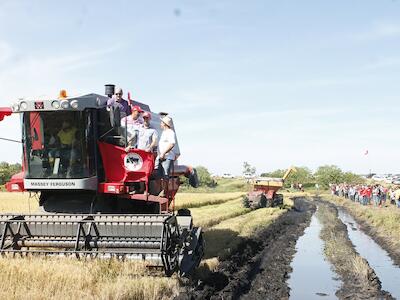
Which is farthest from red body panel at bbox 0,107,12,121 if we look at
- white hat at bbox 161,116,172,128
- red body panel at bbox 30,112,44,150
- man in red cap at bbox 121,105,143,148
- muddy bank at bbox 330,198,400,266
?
muddy bank at bbox 330,198,400,266

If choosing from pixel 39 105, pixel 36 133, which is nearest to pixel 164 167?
pixel 36 133

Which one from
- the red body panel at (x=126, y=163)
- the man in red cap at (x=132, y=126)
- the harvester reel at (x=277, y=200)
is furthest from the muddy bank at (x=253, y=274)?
the harvester reel at (x=277, y=200)

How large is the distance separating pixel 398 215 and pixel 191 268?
15.4 m

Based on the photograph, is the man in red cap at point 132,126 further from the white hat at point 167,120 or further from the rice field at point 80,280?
the rice field at point 80,280

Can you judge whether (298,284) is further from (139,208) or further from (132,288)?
(132,288)

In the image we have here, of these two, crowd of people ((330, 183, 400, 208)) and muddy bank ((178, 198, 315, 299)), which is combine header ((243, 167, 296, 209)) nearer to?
crowd of people ((330, 183, 400, 208))

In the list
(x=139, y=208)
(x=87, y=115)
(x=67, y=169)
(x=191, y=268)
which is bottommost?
(x=191, y=268)

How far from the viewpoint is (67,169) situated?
351 inches

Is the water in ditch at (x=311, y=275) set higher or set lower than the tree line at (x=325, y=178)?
lower

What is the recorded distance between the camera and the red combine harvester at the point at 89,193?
804 cm

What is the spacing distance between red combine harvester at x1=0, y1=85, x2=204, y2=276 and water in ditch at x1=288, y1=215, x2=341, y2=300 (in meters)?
3.31

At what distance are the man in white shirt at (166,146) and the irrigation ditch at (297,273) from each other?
6.88 feet

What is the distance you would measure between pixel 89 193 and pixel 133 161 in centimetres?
97

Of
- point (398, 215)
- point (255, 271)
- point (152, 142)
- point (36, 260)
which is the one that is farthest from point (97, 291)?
point (398, 215)
